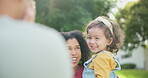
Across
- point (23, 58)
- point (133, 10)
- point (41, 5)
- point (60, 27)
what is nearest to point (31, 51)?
point (23, 58)

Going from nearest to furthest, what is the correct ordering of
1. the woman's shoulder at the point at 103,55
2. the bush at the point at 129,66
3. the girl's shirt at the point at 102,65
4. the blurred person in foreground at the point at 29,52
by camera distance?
the blurred person in foreground at the point at 29,52 → the girl's shirt at the point at 102,65 → the woman's shoulder at the point at 103,55 → the bush at the point at 129,66

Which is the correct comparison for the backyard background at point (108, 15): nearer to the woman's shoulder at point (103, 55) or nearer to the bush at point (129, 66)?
the bush at point (129, 66)

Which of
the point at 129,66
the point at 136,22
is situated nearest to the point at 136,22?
the point at 136,22

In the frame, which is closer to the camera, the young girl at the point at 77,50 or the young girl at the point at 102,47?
the young girl at the point at 102,47

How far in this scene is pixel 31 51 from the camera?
2.91 feet

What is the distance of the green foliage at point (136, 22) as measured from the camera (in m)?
26.7

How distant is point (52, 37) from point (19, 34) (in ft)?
0.32

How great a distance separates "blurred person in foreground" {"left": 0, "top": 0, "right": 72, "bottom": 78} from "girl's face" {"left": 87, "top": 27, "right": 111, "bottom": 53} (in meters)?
1.85

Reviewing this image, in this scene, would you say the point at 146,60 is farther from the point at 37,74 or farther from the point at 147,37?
the point at 37,74

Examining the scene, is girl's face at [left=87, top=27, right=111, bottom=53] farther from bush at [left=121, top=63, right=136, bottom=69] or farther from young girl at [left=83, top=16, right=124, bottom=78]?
bush at [left=121, top=63, right=136, bottom=69]

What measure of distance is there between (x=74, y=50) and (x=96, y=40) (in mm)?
214

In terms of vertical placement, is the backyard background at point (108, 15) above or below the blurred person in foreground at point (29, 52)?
above

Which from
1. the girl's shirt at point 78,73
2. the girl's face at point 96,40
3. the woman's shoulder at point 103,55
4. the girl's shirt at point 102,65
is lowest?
the girl's shirt at point 78,73

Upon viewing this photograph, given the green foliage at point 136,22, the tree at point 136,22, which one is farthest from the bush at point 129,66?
the green foliage at point 136,22
